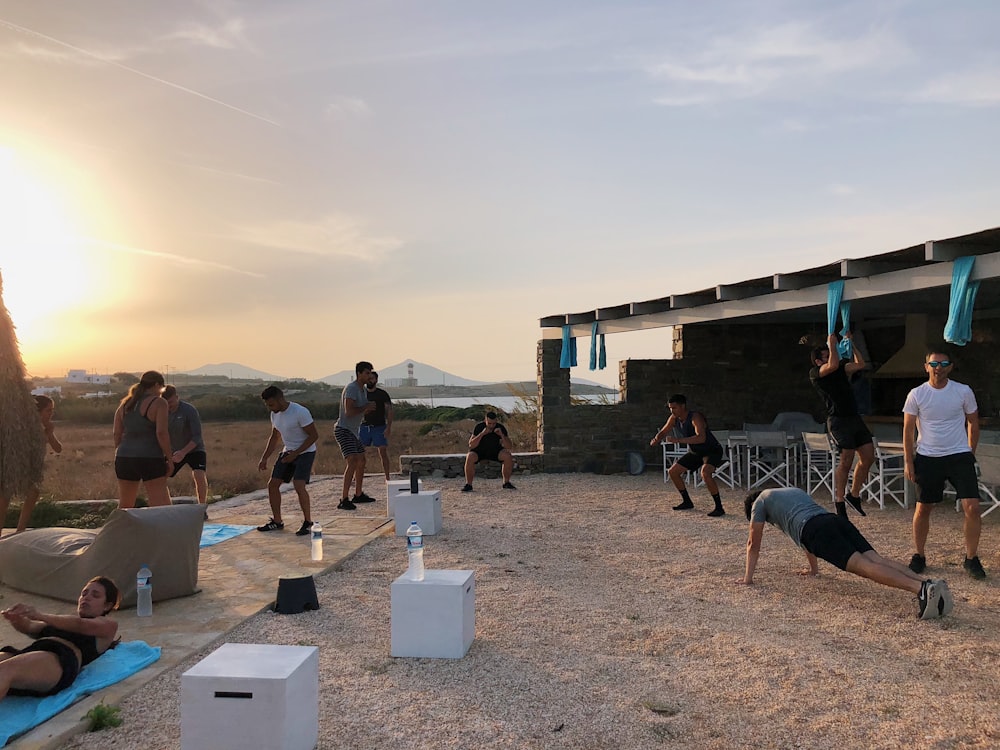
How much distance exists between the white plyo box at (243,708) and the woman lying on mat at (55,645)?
95cm

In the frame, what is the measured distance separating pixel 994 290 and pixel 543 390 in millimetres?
6431

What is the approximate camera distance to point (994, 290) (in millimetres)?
9266

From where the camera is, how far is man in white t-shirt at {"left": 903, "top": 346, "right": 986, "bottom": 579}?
5.77m

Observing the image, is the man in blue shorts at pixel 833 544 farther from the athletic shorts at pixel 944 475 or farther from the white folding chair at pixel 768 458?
the white folding chair at pixel 768 458

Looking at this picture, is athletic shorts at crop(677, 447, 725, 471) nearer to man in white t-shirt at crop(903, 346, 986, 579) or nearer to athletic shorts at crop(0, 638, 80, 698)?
man in white t-shirt at crop(903, 346, 986, 579)

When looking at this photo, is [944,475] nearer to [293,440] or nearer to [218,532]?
[293,440]

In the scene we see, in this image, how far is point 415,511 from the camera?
790cm

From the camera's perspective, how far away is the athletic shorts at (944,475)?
5758 millimetres

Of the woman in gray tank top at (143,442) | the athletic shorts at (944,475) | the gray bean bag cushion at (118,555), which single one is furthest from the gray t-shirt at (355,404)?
the athletic shorts at (944,475)

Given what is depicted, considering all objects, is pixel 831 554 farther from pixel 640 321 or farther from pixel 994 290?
pixel 640 321

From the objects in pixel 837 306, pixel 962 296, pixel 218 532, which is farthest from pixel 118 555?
pixel 837 306

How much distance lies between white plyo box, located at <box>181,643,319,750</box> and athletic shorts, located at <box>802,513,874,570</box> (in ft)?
11.5

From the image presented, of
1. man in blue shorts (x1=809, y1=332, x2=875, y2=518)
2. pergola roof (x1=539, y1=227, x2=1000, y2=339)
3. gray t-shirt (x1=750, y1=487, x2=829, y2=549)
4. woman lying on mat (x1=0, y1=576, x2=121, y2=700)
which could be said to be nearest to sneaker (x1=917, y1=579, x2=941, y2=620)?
gray t-shirt (x1=750, y1=487, x2=829, y2=549)

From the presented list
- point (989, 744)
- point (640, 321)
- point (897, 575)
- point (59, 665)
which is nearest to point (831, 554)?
point (897, 575)
